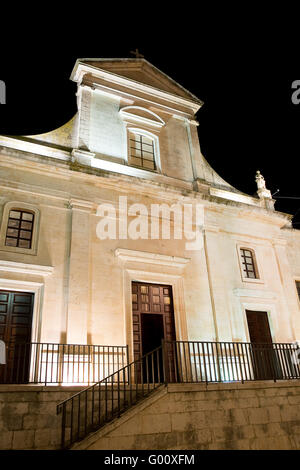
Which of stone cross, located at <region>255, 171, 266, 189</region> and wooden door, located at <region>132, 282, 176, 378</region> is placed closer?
wooden door, located at <region>132, 282, 176, 378</region>

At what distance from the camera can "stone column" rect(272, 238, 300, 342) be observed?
14.1m

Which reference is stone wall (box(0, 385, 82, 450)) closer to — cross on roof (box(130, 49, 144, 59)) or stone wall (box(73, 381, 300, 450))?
stone wall (box(73, 381, 300, 450))

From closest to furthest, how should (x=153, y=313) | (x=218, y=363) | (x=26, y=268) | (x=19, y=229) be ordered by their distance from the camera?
1. (x=218, y=363)
2. (x=26, y=268)
3. (x=19, y=229)
4. (x=153, y=313)

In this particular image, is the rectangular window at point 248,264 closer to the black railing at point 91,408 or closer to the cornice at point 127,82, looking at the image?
the cornice at point 127,82

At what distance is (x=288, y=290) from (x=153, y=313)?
6151 mm

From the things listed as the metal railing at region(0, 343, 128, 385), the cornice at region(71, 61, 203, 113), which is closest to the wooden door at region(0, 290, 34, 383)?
the metal railing at region(0, 343, 128, 385)

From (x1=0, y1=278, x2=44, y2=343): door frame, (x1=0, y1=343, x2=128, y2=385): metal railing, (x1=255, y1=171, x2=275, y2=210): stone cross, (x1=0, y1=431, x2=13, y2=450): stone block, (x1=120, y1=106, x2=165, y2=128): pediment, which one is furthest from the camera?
(x1=255, y1=171, x2=275, y2=210): stone cross

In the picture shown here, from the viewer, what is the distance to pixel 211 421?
8.06 m

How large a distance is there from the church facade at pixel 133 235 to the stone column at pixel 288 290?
5cm

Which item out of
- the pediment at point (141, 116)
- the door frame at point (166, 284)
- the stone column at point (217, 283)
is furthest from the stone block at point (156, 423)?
the pediment at point (141, 116)

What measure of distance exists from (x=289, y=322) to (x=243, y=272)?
2.56 meters

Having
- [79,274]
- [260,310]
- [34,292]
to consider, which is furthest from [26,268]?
[260,310]

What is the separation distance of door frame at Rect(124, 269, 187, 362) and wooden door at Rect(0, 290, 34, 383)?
2876mm

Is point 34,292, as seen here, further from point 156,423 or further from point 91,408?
point 156,423
